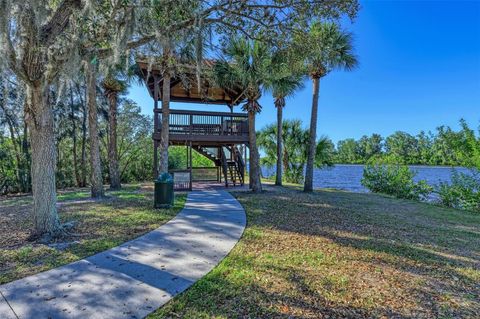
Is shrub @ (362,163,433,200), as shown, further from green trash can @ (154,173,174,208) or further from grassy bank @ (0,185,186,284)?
green trash can @ (154,173,174,208)

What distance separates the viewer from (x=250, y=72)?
9.98 m

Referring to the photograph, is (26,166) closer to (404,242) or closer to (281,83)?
(281,83)

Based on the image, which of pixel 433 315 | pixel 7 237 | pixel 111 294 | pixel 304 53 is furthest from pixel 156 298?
pixel 304 53

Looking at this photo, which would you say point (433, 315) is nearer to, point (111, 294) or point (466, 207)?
point (111, 294)

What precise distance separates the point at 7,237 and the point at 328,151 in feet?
57.5

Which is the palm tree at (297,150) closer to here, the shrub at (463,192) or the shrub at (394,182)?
the shrub at (394,182)

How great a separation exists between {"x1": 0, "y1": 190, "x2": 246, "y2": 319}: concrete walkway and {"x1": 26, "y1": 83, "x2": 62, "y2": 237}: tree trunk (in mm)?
1652

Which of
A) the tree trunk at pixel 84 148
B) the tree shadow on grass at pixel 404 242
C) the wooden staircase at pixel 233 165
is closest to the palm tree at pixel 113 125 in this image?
the wooden staircase at pixel 233 165

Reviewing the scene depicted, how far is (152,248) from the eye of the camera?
4.42 metres

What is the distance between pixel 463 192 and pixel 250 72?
9879 mm

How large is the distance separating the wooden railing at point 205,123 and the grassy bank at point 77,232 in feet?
15.3

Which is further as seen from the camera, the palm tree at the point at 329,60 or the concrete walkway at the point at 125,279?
the palm tree at the point at 329,60

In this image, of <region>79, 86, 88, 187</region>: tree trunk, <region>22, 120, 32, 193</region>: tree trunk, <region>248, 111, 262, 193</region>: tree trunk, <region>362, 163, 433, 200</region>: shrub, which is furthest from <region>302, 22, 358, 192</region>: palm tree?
<region>22, 120, 32, 193</region>: tree trunk

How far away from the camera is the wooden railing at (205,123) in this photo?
1233 cm
